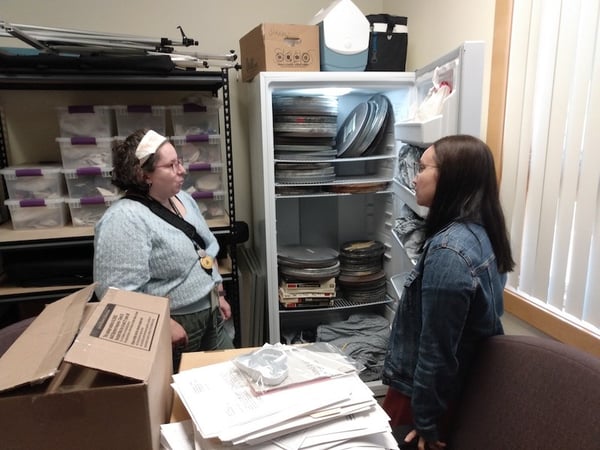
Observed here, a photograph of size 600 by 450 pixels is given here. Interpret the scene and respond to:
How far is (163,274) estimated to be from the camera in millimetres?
1458

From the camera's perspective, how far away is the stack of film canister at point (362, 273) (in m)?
2.27

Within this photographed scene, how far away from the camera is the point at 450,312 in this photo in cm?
101

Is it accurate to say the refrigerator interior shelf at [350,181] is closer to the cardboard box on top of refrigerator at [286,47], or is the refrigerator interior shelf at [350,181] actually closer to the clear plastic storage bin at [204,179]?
the clear plastic storage bin at [204,179]

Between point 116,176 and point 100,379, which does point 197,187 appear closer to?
point 116,176

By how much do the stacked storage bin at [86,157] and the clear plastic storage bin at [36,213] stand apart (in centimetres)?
5

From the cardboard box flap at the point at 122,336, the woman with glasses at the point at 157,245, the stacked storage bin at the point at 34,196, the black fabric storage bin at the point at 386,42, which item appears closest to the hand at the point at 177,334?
the woman with glasses at the point at 157,245

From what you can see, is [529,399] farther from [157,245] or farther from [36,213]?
[36,213]

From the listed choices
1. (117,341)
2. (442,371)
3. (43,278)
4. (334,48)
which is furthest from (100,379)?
(334,48)

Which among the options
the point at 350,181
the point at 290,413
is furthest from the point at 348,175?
the point at 290,413

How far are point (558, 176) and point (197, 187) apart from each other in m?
1.50

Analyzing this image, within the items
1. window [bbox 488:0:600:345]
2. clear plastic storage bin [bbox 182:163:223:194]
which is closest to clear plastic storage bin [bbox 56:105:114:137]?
clear plastic storage bin [bbox 182:163:223:194]

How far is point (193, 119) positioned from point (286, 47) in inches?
21.5

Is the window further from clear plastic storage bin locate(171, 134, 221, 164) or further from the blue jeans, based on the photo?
clear plastic storage bin locate(171, 134, 221, 164)

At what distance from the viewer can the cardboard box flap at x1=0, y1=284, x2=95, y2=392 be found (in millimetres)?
587
